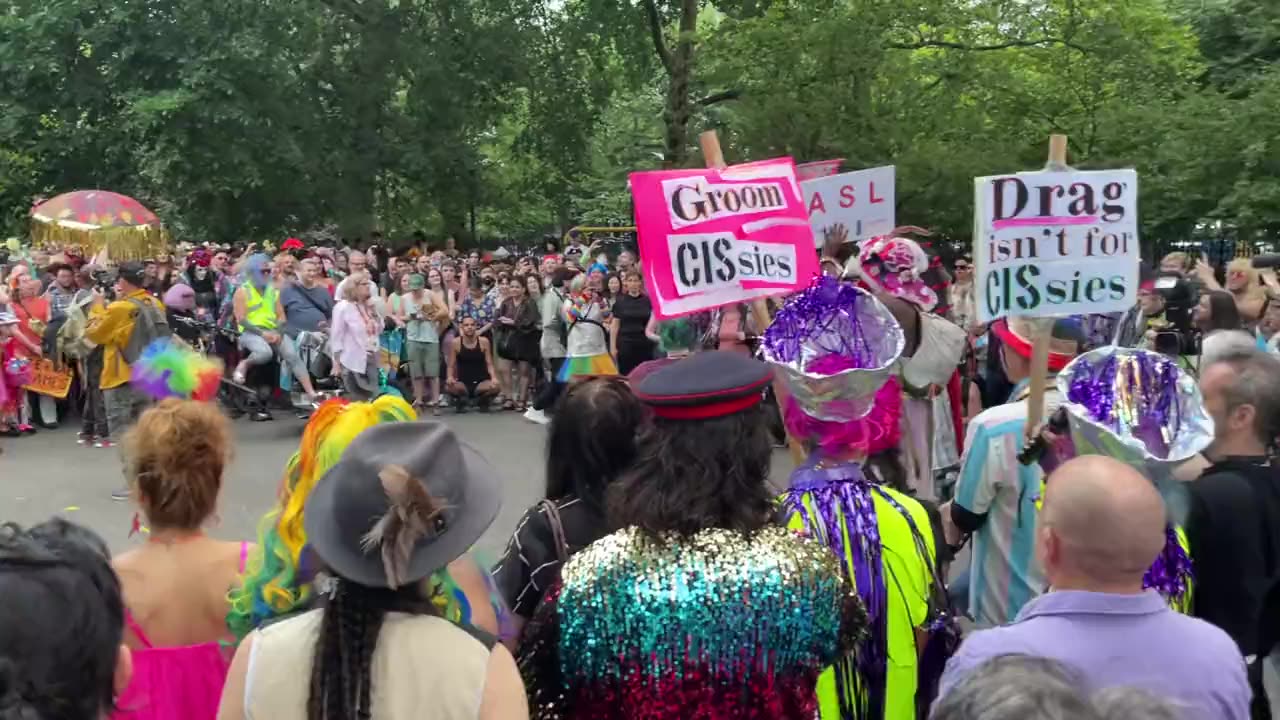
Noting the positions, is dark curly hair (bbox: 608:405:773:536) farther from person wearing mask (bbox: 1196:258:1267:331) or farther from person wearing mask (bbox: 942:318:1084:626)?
person wearing mask (bbox: 1196:258:1267:331)

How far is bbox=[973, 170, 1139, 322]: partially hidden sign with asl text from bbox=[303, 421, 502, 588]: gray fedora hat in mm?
2455

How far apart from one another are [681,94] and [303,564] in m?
21.2

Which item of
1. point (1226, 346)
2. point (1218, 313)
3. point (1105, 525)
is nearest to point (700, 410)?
point (1105, 525)

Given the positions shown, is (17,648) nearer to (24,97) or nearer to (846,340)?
(846,340)

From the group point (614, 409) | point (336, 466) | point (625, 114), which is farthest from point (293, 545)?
point (625, 114)

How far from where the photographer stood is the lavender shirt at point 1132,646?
2.30m

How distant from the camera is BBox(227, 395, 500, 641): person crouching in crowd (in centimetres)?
251

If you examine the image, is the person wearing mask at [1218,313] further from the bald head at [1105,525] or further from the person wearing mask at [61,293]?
the person wearing mask at [61,293]

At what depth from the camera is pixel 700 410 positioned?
2.59m

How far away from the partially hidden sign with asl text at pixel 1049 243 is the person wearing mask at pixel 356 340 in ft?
29.3

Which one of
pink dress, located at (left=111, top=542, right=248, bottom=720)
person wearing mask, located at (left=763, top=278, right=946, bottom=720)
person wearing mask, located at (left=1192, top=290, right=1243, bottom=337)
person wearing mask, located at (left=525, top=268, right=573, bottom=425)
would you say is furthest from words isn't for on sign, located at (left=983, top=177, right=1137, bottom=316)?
person wearing mask, located at (left=525, top=268, right=573, bottom=425)

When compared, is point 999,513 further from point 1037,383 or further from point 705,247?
point 705,247

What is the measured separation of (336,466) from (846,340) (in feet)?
5.62

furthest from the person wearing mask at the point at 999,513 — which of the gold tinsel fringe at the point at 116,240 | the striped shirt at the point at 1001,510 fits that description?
the gold tinsel fringe at the point at 116,240
